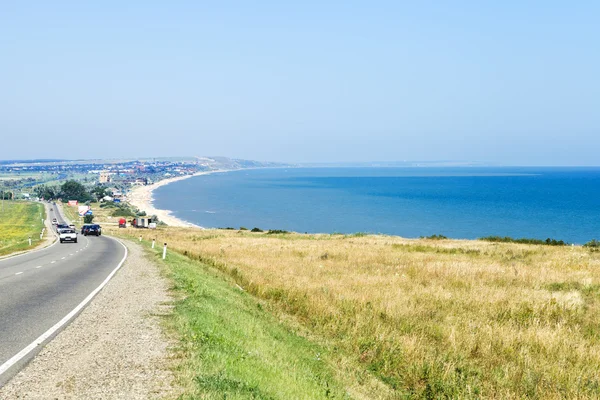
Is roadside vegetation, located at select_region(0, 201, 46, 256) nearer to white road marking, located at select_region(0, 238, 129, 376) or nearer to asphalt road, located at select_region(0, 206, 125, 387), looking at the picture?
asphalt road, located at select_region(0, 206, 125, 387)

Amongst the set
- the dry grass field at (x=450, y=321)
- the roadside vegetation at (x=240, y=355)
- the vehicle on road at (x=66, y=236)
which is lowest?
the vehicle on road at (x=66, y=236)

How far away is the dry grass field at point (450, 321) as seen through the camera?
10.9 metres

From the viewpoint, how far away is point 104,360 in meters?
8.17

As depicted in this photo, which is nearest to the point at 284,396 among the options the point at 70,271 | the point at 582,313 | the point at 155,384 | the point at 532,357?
the point at 155,384

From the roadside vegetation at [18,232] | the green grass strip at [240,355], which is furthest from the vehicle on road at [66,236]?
the green grass strip at [240,355]

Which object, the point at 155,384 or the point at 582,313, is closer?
the point at 155,384

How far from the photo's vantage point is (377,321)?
1496 centimetres

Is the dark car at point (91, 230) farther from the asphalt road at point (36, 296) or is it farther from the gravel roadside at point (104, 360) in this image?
the gravel roadside at point (104, 360)

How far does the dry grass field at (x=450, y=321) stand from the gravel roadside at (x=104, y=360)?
14.1ft

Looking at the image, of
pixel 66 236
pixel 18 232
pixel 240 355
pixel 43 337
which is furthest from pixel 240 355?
pixel 18 232

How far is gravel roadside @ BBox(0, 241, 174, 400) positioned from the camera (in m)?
6.74

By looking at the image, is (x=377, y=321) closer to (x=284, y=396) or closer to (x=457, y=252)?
(x=284, y=396)

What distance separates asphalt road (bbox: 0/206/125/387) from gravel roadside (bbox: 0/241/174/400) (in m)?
0.42

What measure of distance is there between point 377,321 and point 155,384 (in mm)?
9073
